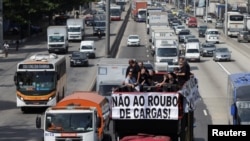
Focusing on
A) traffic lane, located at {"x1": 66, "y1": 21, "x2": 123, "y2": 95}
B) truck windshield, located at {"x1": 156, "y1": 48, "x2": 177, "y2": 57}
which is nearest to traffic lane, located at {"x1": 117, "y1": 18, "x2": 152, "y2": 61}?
traffic lane, located at {"x1": 66, "y1": 21, "x2": 123, "y2": 95}

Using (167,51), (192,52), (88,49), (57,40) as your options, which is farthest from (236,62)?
(57,40)

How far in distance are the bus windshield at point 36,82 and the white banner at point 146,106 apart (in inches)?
761

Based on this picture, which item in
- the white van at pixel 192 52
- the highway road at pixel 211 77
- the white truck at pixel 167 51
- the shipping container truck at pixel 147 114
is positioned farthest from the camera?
the white van at pixel 192 52

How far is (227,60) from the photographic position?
243ft

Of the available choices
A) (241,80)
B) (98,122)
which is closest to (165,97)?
(98,122)

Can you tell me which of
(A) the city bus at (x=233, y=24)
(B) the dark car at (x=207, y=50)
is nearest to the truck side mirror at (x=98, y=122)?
(B) the dark car at (x=207, y=50)

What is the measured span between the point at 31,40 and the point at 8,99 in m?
55.5

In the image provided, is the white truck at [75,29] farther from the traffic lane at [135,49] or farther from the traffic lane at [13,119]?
the traffic lane at [13,119]

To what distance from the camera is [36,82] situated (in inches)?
1582

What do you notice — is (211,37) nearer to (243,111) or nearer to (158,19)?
(158,19)

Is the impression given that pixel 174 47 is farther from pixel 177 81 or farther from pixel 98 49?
pixel 177 81

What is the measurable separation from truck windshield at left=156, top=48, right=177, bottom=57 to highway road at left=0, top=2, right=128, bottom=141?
569cm

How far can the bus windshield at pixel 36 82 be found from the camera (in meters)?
40.1

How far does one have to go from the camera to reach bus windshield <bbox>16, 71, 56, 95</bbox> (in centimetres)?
4009
